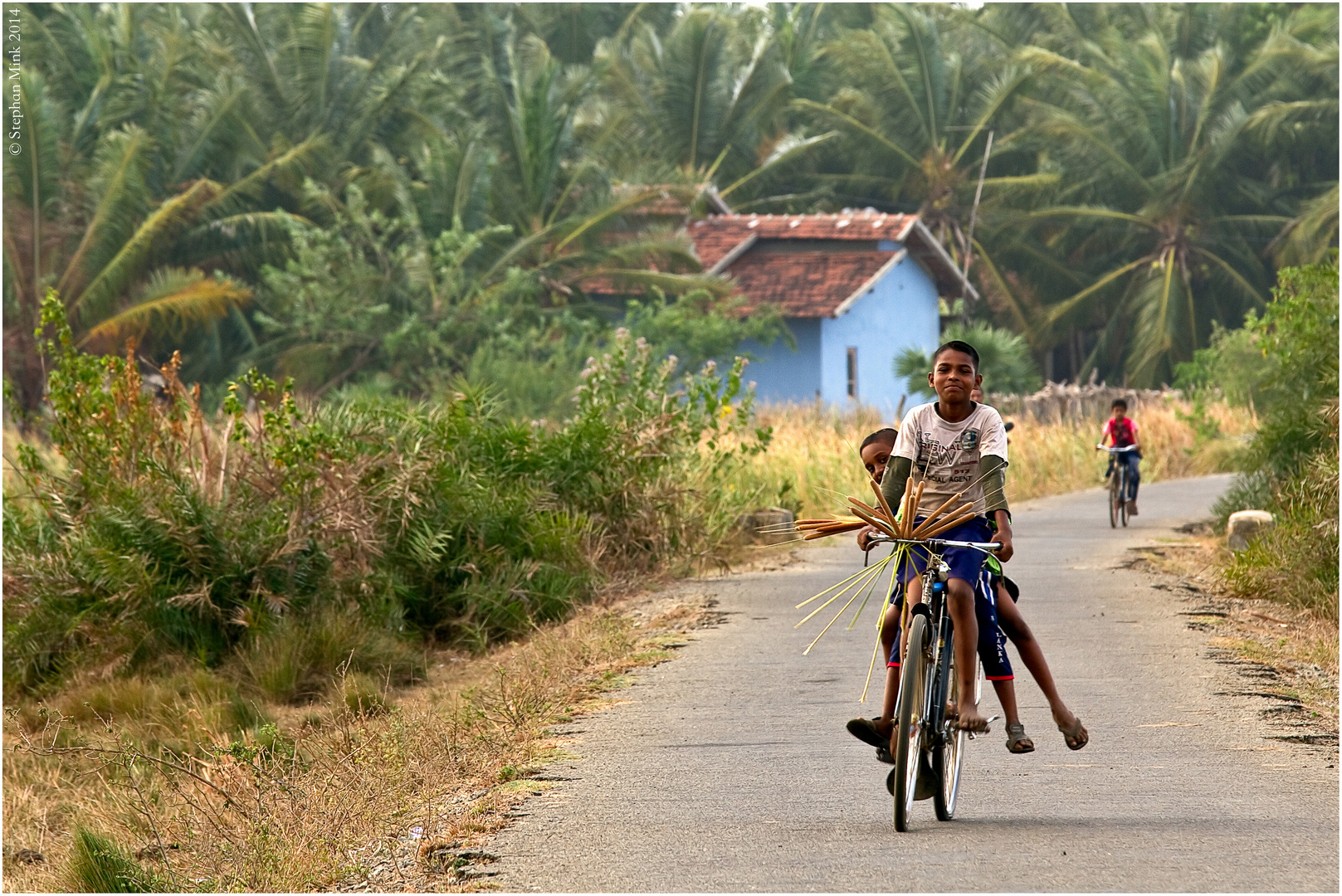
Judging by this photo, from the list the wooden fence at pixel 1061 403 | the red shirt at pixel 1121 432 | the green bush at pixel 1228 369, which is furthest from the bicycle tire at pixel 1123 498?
the wooden fence at pixel 1061 403

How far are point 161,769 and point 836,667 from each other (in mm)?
4223

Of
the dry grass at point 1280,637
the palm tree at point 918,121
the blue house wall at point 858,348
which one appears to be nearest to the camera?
the dry grass at point 1280,637

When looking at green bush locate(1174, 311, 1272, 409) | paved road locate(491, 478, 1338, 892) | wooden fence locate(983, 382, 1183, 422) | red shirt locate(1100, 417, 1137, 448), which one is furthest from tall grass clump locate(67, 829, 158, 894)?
wooden fence locate(983, 382, 1183, 422)

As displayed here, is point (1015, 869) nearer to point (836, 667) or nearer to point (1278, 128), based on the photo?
point (836, 667)

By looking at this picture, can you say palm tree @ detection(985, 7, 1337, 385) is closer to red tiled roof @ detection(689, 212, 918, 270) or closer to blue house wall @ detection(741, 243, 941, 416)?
blue house wall @ detection(741, 243, 941, 416)

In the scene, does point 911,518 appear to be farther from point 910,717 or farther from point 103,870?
point 103,870

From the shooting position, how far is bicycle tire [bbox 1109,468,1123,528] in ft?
65.6

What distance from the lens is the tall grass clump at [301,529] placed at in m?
13.6

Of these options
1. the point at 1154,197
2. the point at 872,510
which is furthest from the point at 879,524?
the point at 1154,197

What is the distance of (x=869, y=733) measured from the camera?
263 inches

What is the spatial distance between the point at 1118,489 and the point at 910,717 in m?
14.4

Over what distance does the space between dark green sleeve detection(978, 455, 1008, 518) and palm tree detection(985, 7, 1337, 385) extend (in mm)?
38989

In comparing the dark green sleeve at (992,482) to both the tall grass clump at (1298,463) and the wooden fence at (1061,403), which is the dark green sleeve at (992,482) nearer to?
the tall grass clump at (1298,463)

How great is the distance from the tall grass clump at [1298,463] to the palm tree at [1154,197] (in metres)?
26.9
